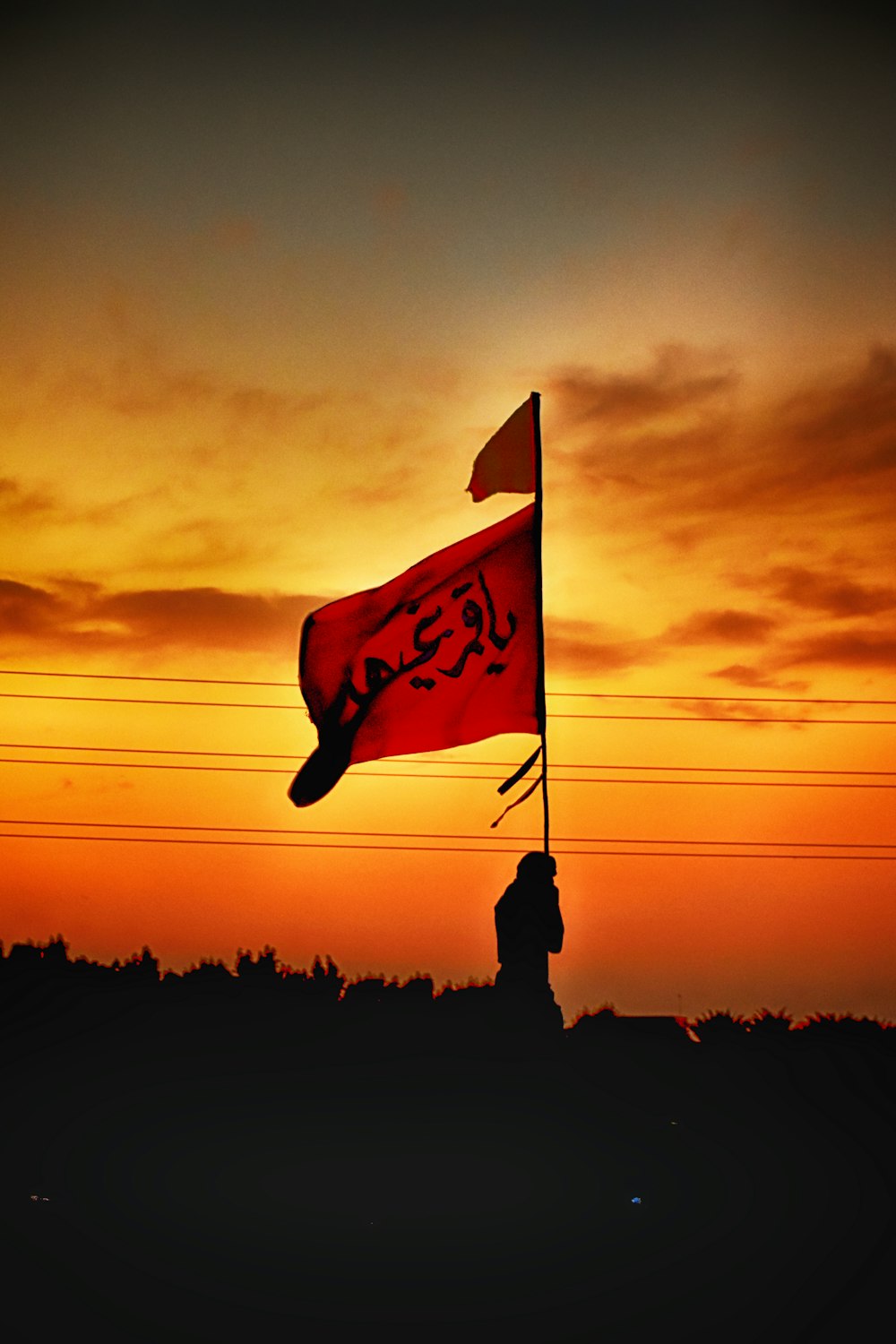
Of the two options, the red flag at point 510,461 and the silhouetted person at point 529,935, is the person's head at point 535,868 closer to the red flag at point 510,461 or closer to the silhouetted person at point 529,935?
the silhouetted person at point 529,935

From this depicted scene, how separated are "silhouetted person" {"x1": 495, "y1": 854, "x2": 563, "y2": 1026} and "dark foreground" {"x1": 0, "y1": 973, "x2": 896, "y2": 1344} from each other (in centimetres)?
44

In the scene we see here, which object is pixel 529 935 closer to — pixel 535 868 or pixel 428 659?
pixel 535 868

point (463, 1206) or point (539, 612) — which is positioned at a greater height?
point (539, 612)

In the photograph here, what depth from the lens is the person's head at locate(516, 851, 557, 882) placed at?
15.3 meters

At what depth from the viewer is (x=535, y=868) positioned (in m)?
15.4

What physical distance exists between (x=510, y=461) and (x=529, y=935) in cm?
562

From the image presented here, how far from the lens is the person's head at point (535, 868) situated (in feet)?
50.3

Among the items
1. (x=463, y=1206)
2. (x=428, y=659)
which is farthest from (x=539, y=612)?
(x=463, y=1206)

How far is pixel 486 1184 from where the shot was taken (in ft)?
55.1

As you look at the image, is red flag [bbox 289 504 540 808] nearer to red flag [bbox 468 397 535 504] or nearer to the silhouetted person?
red flag [bbox 468 397 535 504]

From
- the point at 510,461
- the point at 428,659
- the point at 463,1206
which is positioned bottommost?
the point at 463,1206

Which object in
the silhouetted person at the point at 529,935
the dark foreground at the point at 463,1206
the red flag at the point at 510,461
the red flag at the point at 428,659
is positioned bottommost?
the dark foreground at the point at 463,1206

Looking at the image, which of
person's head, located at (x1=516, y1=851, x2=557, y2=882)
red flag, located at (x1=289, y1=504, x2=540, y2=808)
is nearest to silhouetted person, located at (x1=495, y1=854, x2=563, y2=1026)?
person's head, located at (x1=516, y1=851, x2=557, y2=882)

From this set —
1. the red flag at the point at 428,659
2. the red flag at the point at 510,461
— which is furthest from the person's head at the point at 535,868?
the red flag at the point at 510,461
